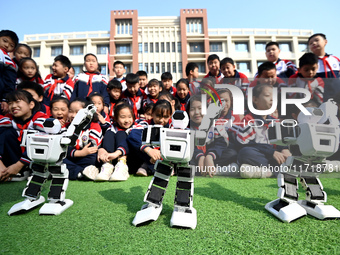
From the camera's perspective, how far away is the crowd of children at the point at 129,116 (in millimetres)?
2818

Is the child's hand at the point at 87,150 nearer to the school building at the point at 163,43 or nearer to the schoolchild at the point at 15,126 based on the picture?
the schoolchild at the point at 15,126

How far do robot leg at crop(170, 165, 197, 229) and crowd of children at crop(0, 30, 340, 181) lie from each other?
89 centimetres

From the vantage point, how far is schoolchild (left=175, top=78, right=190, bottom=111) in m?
4.05

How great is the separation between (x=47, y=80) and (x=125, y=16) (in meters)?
21.8

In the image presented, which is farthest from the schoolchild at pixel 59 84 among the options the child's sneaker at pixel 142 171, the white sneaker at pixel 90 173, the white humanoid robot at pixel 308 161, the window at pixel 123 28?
the window at pixel 123 28

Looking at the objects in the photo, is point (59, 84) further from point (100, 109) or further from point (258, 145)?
point (258, 145)

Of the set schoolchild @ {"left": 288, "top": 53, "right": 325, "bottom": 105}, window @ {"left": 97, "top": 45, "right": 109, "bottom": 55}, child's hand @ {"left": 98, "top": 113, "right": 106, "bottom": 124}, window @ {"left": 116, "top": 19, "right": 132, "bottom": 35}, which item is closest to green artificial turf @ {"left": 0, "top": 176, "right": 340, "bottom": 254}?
child's hand @ {"left": 98, "top": 113, "right": 106, "bottom": 124}

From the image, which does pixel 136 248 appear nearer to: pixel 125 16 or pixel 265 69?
pixel 265 69

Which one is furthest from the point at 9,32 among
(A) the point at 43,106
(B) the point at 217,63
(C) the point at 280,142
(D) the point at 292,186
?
(D) the point at 292,186

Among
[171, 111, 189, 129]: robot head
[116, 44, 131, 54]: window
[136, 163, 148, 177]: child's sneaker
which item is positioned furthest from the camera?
[116, 44, 131, 54]: window

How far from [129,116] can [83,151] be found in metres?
0.88

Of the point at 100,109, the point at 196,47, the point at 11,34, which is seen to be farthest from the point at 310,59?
the point at 196,47

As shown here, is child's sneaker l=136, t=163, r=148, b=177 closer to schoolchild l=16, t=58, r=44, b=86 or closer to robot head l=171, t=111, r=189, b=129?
robot head l=171, t=111, r=189, b=129

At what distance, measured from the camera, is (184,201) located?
151 centimetres
